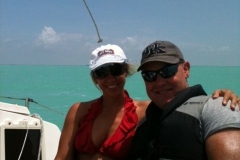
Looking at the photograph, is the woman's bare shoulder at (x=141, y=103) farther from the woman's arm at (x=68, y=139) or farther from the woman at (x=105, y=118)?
the woman's arm at (x=68, y=139)

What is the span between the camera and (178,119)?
1828mm

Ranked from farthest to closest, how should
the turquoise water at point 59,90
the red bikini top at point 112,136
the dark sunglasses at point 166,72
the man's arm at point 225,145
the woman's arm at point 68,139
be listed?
the turquoise water at point 59,90 < the woman's arm at point 68,139 < the red bikini top at point 112,136 < the dark sunglasses at point 166,72 < the man's arm at point 225,145

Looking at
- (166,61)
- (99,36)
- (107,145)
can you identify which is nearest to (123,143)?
(107,145)

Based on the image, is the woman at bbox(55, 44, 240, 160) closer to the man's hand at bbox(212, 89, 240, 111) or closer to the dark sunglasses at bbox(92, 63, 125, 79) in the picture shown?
the dark sunglasses at bbox(92, 63, 125, 79)

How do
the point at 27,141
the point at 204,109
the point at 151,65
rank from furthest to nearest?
the point at 27,141 → the point at 151,65 → the point at 204,109

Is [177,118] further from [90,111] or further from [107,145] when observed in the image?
[90,111]

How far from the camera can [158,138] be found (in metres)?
1.93

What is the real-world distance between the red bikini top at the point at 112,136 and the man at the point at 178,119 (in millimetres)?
149

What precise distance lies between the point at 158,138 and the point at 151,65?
0.37m

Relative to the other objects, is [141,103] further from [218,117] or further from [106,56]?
[218,117]

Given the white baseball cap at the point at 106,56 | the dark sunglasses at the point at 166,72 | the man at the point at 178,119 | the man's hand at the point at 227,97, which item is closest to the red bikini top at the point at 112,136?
the man at the point at 178,119

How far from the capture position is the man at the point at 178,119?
5.22ft

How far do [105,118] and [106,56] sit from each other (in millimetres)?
408

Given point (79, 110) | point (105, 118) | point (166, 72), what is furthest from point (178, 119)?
point (79, 110)
